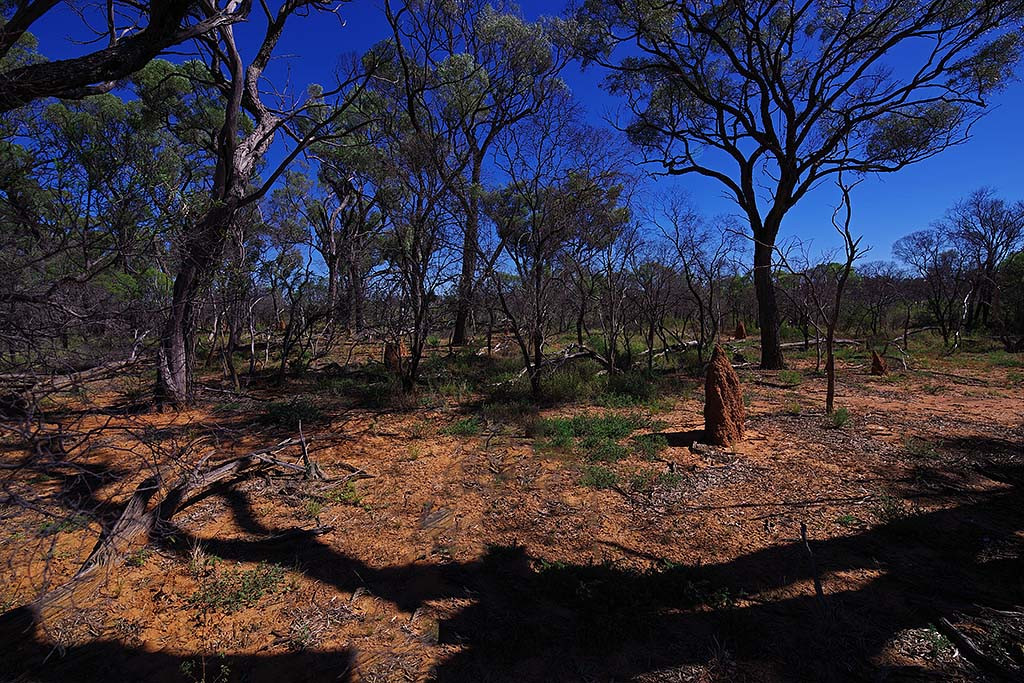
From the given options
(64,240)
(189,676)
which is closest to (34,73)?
(64,240)

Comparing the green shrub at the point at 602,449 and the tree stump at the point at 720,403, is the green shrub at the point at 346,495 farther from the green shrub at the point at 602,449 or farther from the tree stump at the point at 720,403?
the tree stump at the point at 720,403

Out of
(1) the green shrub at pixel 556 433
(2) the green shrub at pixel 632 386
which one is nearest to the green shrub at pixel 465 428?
(1) the green shrub at pixel 556 433

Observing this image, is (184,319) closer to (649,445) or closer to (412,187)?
(412,187)

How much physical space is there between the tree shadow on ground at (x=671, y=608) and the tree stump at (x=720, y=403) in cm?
186

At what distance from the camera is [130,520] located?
3.68m

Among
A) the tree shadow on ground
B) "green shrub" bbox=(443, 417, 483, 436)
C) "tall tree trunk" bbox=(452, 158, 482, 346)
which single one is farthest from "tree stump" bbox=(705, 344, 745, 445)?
"tall tree trunk" bbox=(452, 158, 482, 346)

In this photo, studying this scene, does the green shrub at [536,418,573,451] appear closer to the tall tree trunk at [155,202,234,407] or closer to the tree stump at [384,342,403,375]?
the tree stump at [384,342,403,375]

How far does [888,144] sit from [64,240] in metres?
15.9

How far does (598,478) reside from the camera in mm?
4652

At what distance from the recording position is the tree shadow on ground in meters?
2.51

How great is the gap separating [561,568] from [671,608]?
809 mm

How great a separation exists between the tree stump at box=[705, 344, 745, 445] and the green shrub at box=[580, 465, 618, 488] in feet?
5.04

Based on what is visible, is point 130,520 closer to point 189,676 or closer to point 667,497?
point 189,676

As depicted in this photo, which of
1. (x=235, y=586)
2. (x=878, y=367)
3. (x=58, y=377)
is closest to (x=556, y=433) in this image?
(x=235, y=586)
